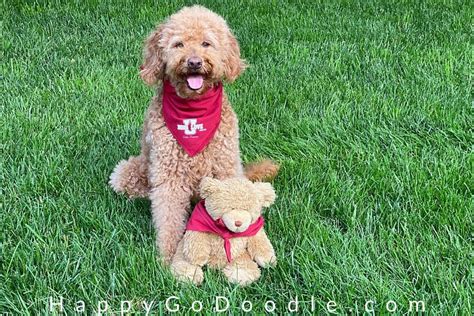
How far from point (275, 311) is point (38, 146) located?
206cm

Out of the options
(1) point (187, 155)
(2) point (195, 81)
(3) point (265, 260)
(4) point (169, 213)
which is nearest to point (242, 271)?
(3) point (265, 260)

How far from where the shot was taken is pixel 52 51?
566 centimetres

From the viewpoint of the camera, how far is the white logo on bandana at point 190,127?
9.07ft

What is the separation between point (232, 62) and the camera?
282 cm

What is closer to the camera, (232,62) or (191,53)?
(191,53)

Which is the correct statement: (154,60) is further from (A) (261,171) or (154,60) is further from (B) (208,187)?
(A) (261,171)

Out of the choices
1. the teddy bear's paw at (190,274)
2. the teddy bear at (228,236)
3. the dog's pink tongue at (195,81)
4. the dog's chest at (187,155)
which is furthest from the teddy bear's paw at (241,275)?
the dog's pink tongue at (195,81)

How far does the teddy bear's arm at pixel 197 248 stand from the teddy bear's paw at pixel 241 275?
0.38ft

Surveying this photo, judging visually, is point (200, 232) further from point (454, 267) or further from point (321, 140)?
point (321, 140)

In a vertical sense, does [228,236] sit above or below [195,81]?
below

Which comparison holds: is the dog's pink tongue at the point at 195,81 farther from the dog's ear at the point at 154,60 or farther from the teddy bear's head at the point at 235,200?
the teddy bear's head at the point at 235,200

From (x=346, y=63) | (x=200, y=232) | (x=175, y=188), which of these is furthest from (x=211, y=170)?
(x=346, y=63)

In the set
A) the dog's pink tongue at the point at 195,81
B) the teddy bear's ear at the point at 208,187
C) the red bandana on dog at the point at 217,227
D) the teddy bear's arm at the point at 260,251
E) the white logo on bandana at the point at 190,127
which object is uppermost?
the dog's pink tongue at the point at 195,81

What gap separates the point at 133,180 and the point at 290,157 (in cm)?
103
